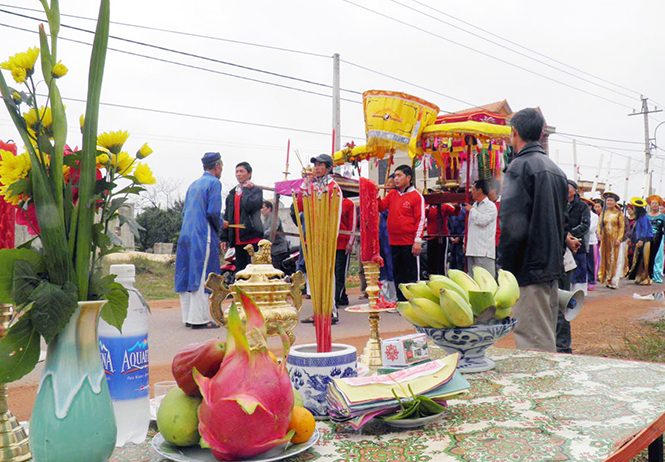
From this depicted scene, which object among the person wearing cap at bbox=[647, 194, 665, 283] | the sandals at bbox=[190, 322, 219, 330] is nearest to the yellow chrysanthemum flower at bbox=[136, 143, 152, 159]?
the sandals at bbox=[190, 322, 219, 330]

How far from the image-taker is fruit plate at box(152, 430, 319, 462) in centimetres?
91

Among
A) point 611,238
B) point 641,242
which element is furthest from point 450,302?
point 641,242

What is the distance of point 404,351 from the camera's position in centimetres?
163

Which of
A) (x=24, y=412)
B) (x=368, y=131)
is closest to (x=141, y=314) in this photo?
(x=24, y=412)

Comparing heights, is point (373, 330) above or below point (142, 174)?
below

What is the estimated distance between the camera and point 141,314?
108 cm

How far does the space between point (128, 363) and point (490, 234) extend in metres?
6.52

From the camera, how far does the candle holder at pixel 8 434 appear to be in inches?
37.4

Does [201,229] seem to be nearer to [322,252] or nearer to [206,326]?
[206,326]

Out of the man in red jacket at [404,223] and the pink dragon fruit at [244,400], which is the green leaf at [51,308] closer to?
the pink dragon fruit at [244,400]

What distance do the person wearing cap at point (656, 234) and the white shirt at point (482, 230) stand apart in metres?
7.29

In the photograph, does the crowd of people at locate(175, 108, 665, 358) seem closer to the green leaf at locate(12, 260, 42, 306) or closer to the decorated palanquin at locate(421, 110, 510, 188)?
the decorated palanquin at locate(421, 110, 510, 188)

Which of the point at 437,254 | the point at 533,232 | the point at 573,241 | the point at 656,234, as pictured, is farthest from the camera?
the point at 656,234

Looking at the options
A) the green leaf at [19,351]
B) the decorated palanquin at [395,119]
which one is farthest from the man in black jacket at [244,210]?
the green leaf at [19,351]
